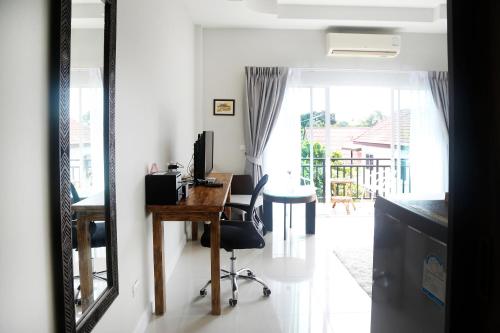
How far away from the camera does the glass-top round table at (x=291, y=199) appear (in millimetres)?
4184

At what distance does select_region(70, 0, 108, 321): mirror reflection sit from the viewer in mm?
1362

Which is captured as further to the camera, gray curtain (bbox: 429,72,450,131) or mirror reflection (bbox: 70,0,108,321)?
gray curtain (bbox: 429,72,450,131)

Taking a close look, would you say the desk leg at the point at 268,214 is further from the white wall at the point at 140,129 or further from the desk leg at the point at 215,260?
the desk leg at the point at 215,260

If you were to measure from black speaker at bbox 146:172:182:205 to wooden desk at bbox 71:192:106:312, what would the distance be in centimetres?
88

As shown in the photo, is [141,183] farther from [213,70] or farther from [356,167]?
[356,167]

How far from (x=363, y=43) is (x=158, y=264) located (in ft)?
13.5

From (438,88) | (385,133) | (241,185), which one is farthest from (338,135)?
(241,185)

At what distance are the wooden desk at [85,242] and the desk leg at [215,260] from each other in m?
1.01

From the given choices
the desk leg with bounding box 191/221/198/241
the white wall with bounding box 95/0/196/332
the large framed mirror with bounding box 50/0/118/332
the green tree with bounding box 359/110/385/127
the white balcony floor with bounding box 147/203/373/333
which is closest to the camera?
the large framed mirror with bounding box 50/0/118/332

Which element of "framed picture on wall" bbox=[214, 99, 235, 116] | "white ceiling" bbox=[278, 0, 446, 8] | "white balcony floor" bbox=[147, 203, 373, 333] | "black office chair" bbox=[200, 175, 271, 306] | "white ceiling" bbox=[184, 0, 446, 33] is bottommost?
"white balcony floor" bbox=[147, 203, 373, 333]

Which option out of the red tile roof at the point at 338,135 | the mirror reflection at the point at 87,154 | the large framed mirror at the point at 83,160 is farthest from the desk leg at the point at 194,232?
the mirror reflection at the point at 87,154

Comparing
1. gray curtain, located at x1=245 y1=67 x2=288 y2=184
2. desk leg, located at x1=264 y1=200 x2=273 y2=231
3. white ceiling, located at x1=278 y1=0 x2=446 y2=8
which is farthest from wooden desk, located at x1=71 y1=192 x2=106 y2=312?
white ceiling, located at x1=278 y1=0 x2=446 y2=8
